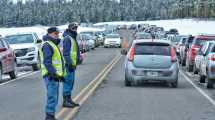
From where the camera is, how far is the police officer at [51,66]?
12.9 m

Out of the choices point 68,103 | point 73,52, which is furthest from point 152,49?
point 68,103

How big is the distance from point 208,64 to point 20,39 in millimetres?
14464

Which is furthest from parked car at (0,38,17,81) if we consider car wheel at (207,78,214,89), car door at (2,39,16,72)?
car wheel at (207,78,214,89)

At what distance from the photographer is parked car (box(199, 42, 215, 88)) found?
2172 cm

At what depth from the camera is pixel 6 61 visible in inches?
1011

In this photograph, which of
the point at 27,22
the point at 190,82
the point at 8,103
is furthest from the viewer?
the point at 27,22

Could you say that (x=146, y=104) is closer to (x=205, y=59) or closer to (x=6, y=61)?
(x=205, y=59)

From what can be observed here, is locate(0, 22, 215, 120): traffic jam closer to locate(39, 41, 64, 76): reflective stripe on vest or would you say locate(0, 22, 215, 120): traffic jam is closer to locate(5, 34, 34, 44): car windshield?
locate(39, 41, 64, 76): reflective stripe on vest

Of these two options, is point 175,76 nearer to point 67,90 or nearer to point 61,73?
point 67,90

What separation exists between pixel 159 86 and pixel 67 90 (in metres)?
7.77

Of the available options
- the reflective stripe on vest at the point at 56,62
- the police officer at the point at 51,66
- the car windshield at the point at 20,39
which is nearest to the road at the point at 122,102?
the police officer at the point at 51,66

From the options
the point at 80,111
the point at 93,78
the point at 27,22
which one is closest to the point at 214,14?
the point at 27,22

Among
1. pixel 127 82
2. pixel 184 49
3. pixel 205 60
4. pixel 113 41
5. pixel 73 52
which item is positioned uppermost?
pixel 73 52

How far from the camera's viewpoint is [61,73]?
42.7 ft
